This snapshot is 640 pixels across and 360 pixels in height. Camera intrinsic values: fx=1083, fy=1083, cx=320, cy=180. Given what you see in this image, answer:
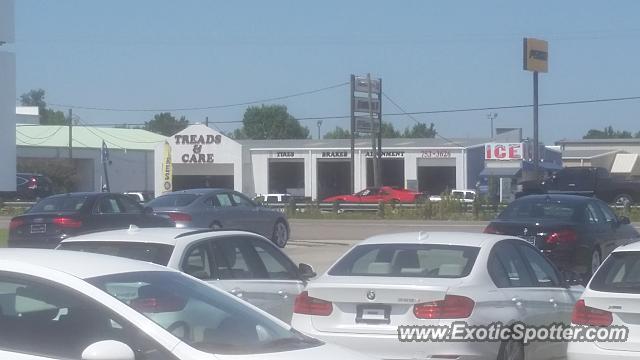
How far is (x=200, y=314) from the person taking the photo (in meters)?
6.43

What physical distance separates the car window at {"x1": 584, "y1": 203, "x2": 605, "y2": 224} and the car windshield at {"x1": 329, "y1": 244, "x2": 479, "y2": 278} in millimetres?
8862

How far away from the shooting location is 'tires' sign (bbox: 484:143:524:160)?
6128cm

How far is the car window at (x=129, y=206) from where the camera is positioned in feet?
72.2

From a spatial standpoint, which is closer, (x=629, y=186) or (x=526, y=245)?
(x=526, y=245)

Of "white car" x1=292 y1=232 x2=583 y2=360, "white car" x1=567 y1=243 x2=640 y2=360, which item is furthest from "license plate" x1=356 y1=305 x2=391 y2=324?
"white car" x1=567 y1=243 x2=640 y2=360

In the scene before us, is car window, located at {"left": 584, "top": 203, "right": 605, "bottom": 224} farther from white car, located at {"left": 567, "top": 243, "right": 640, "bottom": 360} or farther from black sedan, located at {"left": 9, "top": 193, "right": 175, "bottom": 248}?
white car, located at {"left": 567, "top": 243, "right": 640, "bottom": 360}

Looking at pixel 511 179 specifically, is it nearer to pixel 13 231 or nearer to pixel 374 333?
pixel 13 231

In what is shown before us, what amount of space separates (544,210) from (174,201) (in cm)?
923

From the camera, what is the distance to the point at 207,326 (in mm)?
6309

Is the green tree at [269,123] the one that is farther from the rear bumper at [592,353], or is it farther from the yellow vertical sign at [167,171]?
the rear bumper at [592,353]

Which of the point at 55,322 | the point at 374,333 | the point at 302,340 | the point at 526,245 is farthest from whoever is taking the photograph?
the point at 526,245

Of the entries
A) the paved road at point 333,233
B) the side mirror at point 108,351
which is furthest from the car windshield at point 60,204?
the side mirror at point 108,351

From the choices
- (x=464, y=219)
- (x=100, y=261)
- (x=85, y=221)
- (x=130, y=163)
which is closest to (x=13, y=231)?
(x=85, y=221)

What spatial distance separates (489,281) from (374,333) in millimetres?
1182
